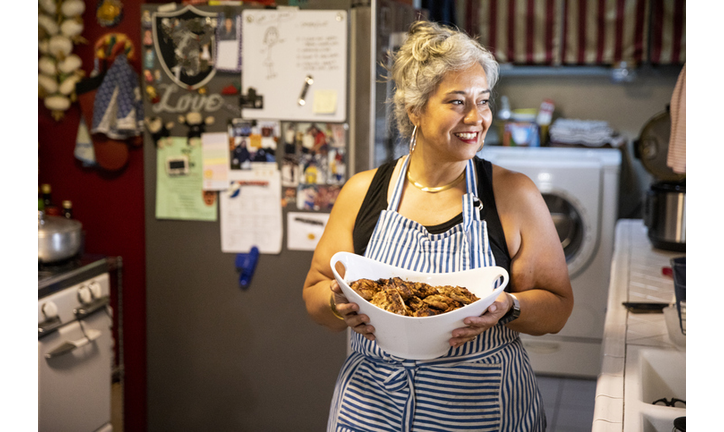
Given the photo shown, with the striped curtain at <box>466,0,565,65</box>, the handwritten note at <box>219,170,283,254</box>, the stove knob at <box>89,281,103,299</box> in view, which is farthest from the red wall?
the striped curtain at <box>466,0,565,65</box>

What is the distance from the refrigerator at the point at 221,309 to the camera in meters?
2.60

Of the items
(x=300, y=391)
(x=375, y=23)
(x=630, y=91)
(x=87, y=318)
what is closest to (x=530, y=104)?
(x=630, y=91)

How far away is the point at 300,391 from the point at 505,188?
1.60m

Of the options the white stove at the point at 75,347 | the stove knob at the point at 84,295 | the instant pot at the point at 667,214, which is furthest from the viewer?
the instant pot at the point at 667,214

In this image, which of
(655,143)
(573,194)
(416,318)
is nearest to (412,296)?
(416,318)

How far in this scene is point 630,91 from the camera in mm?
4160

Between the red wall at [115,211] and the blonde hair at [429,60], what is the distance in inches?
69.9

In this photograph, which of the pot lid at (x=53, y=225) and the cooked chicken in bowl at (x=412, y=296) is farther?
the pot lid at (x=53, y=225)

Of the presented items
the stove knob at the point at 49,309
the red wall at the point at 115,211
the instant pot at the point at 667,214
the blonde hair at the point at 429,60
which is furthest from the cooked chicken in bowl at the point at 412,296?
the red wall at the point at 115,211

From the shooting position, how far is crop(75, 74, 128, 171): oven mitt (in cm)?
278

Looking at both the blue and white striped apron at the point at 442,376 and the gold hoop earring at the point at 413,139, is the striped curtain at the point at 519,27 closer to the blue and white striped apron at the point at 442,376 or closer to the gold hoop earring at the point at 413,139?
the gold hoop earring at the point at 413,139

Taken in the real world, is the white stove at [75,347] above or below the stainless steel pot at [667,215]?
below

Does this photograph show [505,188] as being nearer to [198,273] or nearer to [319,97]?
[319,97]

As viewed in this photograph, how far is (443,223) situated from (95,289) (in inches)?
64.2
